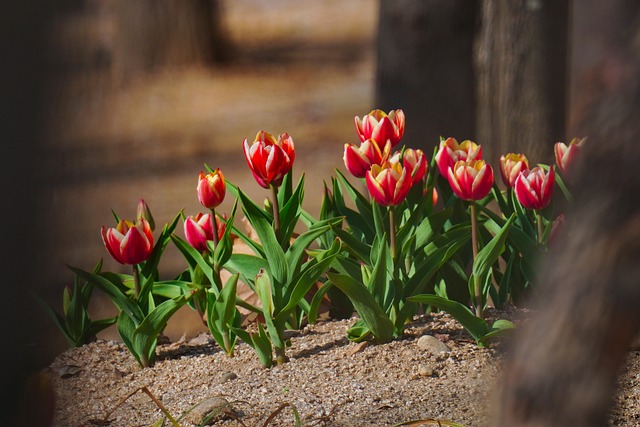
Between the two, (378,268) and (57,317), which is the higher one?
(378,268)

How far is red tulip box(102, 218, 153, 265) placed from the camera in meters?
2.20

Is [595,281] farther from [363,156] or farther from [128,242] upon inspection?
[128,242]

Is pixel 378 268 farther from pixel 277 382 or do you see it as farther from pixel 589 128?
pixel 589 128

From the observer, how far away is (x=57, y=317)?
247 centimetres

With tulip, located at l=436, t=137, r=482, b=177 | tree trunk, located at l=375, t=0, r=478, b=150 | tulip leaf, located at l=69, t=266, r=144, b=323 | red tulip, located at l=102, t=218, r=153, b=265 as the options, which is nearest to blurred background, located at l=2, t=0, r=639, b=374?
tree trunk, located at l=375, t=0, r=478, b=150

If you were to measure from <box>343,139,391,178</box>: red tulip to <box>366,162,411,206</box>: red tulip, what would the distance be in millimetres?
144

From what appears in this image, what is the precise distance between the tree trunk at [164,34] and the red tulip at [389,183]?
6.94 metres

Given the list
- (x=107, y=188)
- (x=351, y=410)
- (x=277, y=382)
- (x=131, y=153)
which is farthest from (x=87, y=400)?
(x=131, y=153)

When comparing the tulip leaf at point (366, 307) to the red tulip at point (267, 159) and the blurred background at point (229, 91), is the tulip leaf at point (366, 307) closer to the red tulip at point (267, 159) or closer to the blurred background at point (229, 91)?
the red tulip at point (267, 159)

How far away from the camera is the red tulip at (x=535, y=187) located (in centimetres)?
227

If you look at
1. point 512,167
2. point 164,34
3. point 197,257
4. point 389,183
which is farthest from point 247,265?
point 164,34

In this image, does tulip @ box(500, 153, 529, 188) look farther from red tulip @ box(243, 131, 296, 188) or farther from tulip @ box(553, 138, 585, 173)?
red tulip @ box(243, 131, 296, 188)

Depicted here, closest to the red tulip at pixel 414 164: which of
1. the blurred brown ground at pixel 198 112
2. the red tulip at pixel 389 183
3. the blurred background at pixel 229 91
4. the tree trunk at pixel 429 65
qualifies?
the red tulip at pixel 389 183

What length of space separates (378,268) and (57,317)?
91cm
